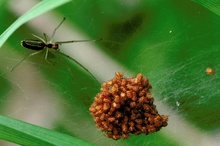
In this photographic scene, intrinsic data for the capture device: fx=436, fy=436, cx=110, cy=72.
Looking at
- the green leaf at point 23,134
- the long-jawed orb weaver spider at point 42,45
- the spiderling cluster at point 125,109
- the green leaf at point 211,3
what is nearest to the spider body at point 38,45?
the long-jawed orb weaver spider at point 42,45

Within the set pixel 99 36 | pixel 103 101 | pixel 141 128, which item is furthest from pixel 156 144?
pixel 99 36

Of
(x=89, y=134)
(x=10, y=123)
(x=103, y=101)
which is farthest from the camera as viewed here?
(x=89, y=134)

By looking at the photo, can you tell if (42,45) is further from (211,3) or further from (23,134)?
(211,3)

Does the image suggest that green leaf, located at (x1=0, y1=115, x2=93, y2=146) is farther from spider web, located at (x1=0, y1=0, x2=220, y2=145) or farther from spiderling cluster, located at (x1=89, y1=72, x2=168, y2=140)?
spider web, located at (x1=0, y1=0, x2=220, y2=145)

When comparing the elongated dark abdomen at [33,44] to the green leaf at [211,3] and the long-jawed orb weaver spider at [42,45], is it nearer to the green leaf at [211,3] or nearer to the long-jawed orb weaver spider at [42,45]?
the long-jawed orb weaver spider at [42,45]

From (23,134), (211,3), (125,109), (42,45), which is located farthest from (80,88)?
(211,3)

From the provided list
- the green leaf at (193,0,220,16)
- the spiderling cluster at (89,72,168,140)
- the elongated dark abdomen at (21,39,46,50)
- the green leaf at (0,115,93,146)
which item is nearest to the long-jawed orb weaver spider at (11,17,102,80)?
the elongated dark abdomen at (21,39,46,50)

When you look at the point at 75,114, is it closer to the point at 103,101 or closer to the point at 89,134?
the point at 89,134
